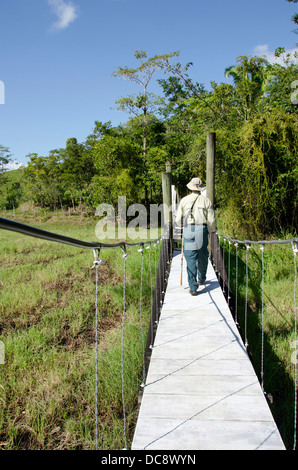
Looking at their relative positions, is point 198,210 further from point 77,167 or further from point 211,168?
point 77,167

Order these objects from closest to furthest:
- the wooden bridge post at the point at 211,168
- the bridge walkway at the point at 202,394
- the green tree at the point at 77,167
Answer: the bridge walkway at the point at 202,394 → the wooden bridge post at the point at 211,168 → the green tree at the point at 77,167

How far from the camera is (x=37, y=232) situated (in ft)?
3.10

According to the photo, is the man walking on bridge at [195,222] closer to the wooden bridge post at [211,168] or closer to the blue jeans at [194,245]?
the blue jeans at [194,245]

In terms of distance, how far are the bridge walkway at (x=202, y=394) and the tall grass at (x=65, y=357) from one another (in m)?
0.54

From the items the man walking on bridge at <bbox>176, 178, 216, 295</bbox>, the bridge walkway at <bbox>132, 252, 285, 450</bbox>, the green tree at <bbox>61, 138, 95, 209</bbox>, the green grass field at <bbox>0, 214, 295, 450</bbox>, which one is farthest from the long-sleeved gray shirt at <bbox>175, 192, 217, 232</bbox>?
the green tree at <bbox>61, 138, 95, 209</bbox>

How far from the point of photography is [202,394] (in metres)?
1.74

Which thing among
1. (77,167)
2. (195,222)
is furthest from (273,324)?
(77,167)

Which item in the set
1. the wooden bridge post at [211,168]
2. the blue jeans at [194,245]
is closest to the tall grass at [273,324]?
the blue jeans at [194,245]

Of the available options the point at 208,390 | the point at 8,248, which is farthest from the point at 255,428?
the point at 8,248

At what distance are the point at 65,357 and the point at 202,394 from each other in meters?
1.76

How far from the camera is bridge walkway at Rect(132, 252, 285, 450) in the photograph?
143 centimetres

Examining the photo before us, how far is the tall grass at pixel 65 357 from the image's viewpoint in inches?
86.1

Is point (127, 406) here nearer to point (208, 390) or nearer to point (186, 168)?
point (208, 390)
